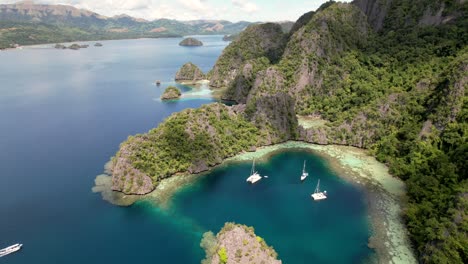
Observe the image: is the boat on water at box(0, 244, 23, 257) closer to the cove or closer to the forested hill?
the cove

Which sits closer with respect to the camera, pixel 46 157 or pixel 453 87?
pixel 453 87

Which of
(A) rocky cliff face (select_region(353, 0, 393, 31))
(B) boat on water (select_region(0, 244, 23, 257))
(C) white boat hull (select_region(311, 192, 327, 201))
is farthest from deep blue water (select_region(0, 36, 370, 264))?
(A) rocky cliff face (select_region(353, 0, 393, 31))

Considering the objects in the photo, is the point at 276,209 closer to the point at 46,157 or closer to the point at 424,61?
the point at 46,157

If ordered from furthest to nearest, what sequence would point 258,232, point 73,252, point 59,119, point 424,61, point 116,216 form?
1. point 59,119
2. point 424,61
3. point 116,216
4. point 258,232
5. point 73,252

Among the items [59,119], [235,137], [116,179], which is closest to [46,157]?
[116,179]

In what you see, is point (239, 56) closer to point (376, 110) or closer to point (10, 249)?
point (376, 110)

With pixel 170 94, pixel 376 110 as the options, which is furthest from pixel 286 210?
pixel 170 94
